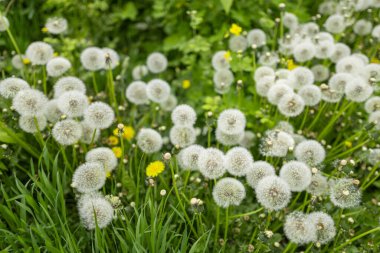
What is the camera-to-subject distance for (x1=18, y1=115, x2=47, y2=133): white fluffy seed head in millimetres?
2801

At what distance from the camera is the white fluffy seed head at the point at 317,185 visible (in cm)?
258

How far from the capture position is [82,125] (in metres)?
2.93

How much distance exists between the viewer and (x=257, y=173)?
8.16 feet

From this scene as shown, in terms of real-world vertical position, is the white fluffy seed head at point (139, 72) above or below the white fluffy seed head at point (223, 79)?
below

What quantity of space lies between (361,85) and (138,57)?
2.17 meters

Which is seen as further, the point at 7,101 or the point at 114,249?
the point at 7,101

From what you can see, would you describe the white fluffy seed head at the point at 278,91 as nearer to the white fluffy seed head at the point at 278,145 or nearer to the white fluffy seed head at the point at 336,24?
the white fluffy seed head at the point at 278,145

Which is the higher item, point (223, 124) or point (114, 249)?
point (223, 124)

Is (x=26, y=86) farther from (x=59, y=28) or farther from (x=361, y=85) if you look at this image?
(x=361, y=85)

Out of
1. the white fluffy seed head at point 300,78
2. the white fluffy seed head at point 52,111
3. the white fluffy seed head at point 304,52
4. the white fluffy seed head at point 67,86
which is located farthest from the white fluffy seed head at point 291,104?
the white fluffy seed head at point 52,111

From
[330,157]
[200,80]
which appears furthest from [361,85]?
[200,80]

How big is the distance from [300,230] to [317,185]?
0.39m

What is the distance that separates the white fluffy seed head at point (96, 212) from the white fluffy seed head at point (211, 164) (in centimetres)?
56

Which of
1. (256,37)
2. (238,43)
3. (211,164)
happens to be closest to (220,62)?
(238,43)
